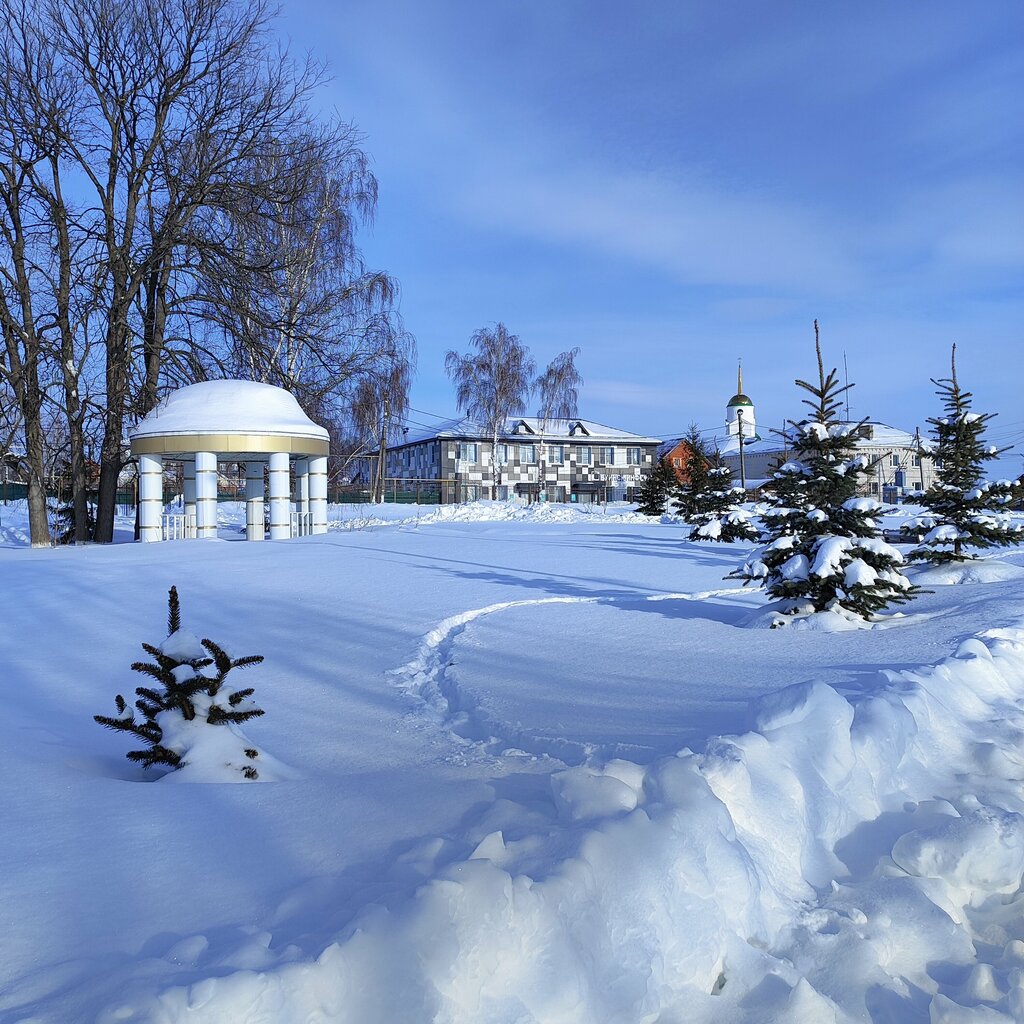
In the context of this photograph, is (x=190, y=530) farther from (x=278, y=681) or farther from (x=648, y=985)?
(x=648, y=985)

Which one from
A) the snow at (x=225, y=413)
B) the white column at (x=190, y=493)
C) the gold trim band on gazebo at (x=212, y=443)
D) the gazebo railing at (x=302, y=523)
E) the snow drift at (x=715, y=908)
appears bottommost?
the snow drift at (x=715, y=908)

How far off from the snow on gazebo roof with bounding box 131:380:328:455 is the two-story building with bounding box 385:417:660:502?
35.3 meters

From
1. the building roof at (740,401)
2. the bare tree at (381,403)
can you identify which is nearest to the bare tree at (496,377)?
the bare tree at (381,403)

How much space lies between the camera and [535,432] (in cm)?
5700

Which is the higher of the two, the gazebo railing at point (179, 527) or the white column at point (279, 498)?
the white column at point (279, 498)

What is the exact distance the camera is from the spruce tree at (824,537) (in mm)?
7828

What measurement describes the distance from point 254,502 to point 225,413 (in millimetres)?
3268

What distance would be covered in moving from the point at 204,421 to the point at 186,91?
828 cm

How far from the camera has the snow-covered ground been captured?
1.90 metres

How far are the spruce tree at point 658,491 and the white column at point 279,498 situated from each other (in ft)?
52.8

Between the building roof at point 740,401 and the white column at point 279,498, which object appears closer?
the white column at point 279,498

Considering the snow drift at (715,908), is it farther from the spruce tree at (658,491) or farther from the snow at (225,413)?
the spruce tree at (658,491)

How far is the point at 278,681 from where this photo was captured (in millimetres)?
5781

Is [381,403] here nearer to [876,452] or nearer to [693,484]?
[693,484]
